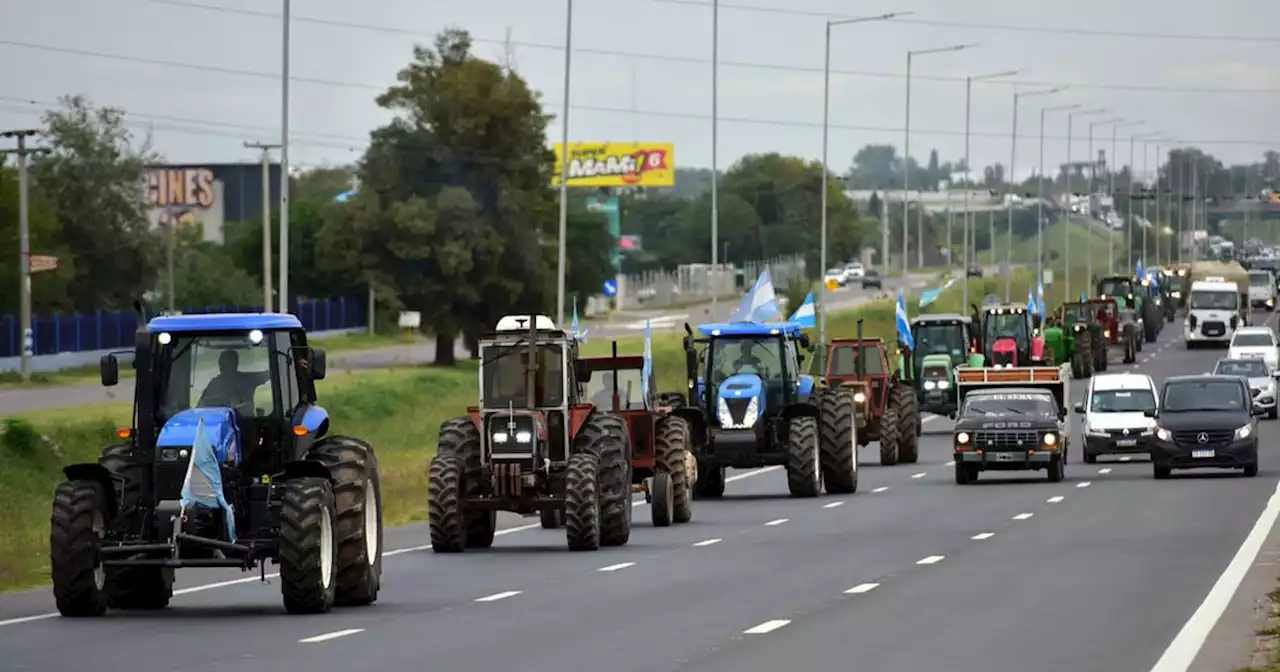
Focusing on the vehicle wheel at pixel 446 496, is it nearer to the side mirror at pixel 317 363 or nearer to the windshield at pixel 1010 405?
the side mirror at pixel 317 363

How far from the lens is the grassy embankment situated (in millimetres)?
37219

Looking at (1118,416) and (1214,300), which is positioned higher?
(1214,300)

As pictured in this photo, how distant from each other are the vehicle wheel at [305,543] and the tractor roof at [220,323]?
1.51 metres

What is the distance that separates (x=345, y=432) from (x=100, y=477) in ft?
137

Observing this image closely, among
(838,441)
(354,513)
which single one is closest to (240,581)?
(354,513)

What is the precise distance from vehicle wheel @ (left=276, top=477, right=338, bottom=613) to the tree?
89.8 metres

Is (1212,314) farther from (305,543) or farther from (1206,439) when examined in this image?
(305,543)

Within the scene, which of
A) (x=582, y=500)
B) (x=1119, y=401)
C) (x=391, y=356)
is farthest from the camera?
(x=391, y=356)

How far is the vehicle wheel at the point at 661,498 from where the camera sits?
117 feet

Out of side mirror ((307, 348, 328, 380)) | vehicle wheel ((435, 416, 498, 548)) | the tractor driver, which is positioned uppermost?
side mirror ((307, 348, 328, 380))

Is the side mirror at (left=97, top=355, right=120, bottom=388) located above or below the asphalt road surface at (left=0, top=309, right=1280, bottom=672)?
above

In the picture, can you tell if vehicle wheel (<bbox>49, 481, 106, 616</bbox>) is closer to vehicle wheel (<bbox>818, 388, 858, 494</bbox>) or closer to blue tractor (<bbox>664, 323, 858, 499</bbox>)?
blue tractor (<bbox>664, 323, 858, 499</bbox>)

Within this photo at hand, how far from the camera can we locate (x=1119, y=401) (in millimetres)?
53250

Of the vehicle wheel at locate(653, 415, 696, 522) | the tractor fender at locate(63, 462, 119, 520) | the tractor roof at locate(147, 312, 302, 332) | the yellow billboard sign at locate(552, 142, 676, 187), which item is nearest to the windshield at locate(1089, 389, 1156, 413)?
the vehicle wheel at locate(653, 415, 696, 522)
